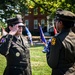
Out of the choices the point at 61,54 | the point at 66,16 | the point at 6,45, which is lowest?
the point at 6,45

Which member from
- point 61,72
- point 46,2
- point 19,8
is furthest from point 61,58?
point 46,2

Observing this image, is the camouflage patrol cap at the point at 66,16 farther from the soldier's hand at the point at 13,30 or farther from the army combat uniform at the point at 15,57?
the army combat uniform at the point at 15,57

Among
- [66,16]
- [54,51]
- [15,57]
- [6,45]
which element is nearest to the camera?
[54,51]

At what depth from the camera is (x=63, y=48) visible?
4891 mm

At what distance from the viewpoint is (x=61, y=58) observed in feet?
16.1

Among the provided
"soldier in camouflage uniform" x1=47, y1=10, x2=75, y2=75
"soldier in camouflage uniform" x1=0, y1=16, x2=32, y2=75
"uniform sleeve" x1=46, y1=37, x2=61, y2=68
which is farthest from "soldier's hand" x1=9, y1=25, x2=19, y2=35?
"uniform sleeve" x1=46, y1=37, x2=61, y2=68

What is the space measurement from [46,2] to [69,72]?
36.2m

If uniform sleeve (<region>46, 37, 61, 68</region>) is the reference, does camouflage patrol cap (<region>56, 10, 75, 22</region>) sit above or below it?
above

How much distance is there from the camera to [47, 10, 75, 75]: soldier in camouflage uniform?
16.0 ft

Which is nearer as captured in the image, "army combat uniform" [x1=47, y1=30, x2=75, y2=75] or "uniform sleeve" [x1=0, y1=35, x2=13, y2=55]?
"army combat uniform" [x1=47, y1=30, x2=75, y2=75]

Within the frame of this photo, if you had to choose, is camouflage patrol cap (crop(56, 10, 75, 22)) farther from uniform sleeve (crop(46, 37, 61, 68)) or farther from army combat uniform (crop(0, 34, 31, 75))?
army combat uniform (crop(0, 34, 31, 75))

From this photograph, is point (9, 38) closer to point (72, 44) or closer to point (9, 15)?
point (72, 44)

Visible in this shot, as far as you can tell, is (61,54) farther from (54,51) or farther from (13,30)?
(13,30)

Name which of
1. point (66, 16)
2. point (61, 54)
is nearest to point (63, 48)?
point (61, 54)
